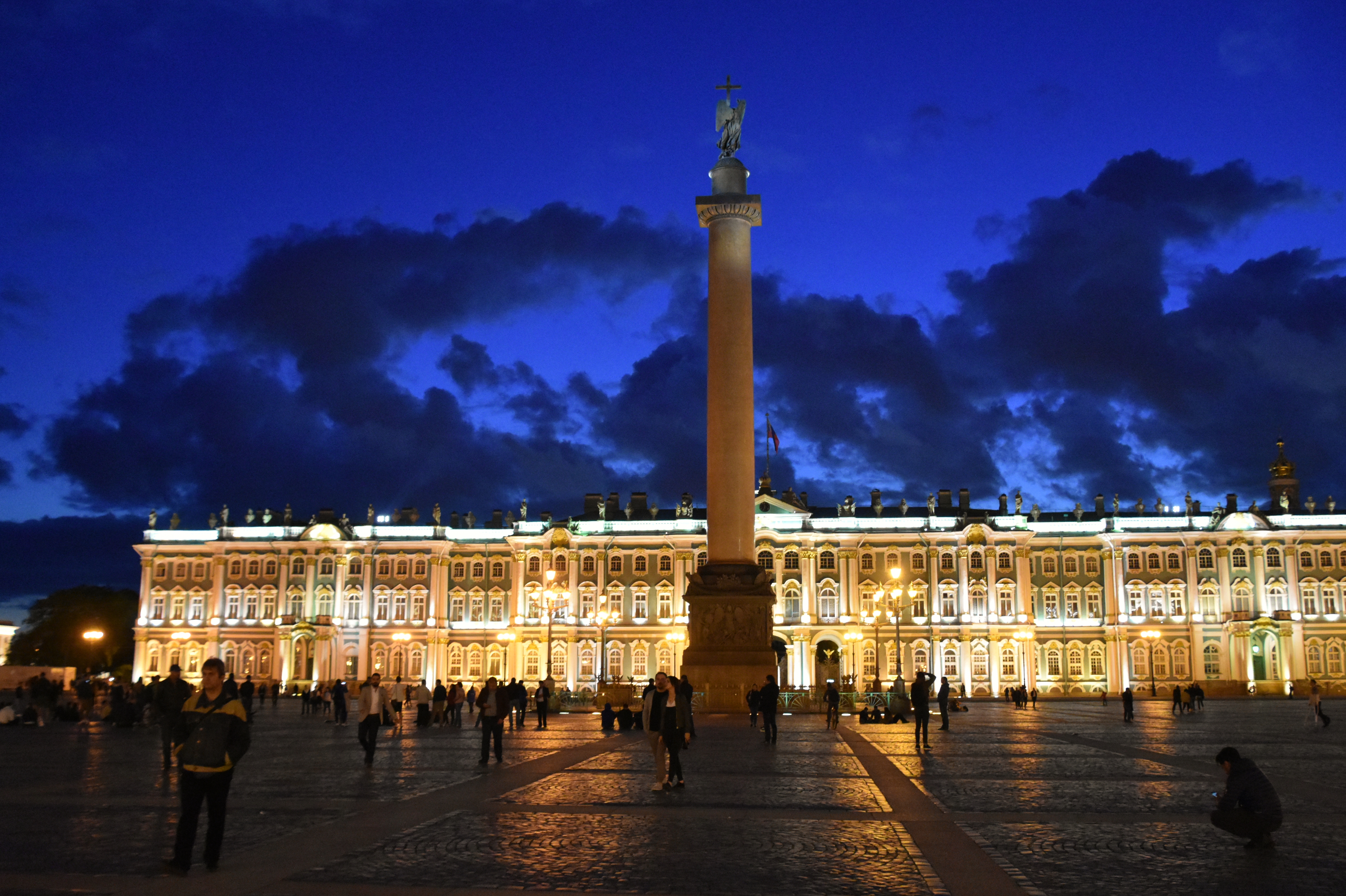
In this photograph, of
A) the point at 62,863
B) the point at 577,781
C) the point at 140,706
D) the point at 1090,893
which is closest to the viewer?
the point at 1090,893

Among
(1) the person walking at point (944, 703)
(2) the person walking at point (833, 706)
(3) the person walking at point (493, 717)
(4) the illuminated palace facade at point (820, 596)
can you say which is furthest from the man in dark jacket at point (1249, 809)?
(4) the illuminated palace facade at point (820, 596)

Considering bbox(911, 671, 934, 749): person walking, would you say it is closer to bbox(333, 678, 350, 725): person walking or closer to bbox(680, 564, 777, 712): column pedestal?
bbox(680, 564, 777, 712): column pedestal

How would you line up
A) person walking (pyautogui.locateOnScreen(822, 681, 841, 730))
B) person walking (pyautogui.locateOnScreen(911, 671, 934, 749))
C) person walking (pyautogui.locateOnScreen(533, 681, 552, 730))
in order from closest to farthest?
person walking (pyautogui.locateOnScreen(911, 671, 934, 749)) → person walking (pyautogui.locateOnScreen(822, 681, 841, 730)) → person walking (pyautogui.locateOnScreen(533, 681, 552, 730))

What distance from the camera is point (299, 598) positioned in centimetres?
8806

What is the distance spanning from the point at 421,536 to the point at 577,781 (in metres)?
73.5

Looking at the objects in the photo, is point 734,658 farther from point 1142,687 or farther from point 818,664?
point 1142,687

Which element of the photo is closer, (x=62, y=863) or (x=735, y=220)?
(x=62, y=863)

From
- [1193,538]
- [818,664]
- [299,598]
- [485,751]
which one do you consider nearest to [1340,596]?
[1193,538]

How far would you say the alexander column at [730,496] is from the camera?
39.0 meters

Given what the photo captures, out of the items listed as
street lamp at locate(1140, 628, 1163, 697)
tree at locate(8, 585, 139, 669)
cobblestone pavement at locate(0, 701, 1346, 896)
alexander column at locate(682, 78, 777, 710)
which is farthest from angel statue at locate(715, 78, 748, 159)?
tree at locate(8, 585, 139, 669)

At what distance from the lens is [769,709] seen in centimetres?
2497

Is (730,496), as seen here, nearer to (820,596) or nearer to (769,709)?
(769,709)

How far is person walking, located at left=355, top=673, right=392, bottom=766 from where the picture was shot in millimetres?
19359

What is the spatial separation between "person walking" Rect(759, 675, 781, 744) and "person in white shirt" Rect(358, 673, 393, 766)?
8042 millimetres
